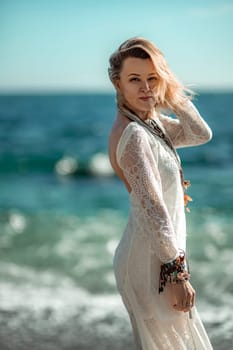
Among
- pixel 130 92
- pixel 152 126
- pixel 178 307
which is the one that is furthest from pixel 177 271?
pixel 130 92

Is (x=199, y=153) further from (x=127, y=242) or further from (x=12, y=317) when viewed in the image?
(x=127, y=242)

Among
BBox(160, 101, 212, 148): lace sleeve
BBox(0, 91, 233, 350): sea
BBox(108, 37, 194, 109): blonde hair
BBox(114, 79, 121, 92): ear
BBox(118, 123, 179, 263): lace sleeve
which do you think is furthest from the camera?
BBox(0, 91, 233, 350): sea

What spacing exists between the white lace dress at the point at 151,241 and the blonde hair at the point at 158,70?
0.66 ft

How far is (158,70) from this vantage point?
9.12 ft

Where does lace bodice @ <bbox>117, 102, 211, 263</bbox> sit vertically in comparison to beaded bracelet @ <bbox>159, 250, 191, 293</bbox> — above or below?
above

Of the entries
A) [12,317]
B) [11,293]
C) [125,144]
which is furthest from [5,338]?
[125,144]

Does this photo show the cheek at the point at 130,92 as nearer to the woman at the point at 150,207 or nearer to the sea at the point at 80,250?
the woman at the point at 150,207

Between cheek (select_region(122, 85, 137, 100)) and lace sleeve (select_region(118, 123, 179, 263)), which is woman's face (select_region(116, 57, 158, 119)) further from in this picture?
lace sleeve (select_region(118, 123, 179, 263))

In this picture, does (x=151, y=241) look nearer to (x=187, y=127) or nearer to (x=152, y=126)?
(x=152, y=126)

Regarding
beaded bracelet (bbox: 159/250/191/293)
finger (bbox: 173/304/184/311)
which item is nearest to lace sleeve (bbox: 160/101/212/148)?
beaded bracelet (bbox: 159/250/191/293)

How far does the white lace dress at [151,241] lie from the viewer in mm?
2670

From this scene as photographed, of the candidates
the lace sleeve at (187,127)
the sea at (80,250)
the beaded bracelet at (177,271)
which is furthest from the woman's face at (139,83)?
the beaded bracelet at (177,271)

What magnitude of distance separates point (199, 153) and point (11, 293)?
16.9m

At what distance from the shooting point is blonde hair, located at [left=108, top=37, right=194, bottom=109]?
2771 millimetres
